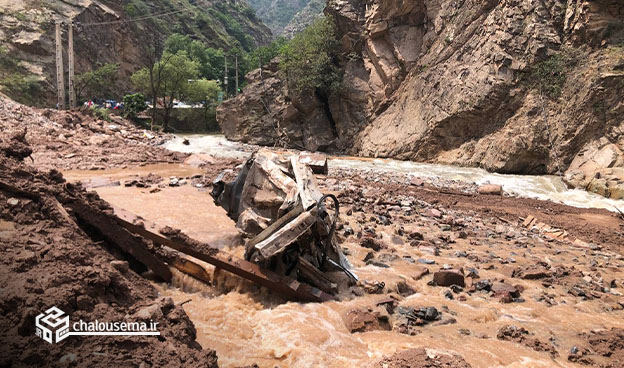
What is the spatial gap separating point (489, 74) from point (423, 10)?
7.52 metres

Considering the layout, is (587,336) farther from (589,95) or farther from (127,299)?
(589,95)

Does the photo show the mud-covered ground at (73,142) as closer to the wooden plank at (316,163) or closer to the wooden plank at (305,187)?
the wooden plank at (316,163)

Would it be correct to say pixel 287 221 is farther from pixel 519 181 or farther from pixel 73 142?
pixel 73 142

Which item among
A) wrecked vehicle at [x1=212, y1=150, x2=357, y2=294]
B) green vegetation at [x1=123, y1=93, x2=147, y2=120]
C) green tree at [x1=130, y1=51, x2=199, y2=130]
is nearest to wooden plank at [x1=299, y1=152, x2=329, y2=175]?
wrecked vehicle at [x1=212, y1=150, x2=357, y2=294]

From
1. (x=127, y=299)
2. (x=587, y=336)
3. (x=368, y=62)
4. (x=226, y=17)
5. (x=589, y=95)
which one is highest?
(x=226, y=17)

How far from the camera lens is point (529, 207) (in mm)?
9875

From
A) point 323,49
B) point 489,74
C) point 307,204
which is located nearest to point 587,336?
point 307,204

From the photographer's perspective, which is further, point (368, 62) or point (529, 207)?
point (368, 62)

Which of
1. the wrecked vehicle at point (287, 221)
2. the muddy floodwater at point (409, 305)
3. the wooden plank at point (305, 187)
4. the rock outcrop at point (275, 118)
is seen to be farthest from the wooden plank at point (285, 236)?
the rock outcrop at point (275, 118)

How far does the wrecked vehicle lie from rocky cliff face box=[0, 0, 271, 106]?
2962cm

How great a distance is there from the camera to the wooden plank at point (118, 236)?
4.01 metres

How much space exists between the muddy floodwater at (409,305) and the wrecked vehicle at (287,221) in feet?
1.24

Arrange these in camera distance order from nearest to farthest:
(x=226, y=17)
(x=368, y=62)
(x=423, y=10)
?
1. (x=423, y=10)
2. (x=368, y=62)
3. (x=226, y=17)

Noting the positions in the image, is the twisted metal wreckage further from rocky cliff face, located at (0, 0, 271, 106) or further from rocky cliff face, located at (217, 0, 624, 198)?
rocky cliff face, located at (0, 0, 271, 106)
